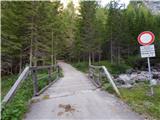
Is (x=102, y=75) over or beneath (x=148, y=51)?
beneath

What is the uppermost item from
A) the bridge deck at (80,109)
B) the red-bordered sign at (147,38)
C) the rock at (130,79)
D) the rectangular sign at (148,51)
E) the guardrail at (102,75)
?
the red-bordered sign at (147,38)

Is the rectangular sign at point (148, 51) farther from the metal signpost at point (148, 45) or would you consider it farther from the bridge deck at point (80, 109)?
the bridge deck at point (80, 109)

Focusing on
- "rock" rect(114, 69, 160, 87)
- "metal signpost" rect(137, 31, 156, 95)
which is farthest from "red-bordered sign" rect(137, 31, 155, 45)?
"rock" rect(114, 69, 160, 87)

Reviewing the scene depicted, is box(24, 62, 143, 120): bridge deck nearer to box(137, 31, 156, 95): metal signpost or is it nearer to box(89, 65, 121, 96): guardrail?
box(89, 65, 121, 96): guardrail

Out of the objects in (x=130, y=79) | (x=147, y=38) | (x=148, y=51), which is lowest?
(x=130, y=79)

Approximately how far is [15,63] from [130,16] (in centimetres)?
2521

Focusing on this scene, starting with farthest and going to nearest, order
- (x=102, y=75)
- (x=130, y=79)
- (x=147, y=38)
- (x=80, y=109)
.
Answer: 1. (x=130, y=79)
2. (x=102, y=75)
3. (x=147, y=38)
4. (x=80, y=109)

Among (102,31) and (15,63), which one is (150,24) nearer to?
(102,31)

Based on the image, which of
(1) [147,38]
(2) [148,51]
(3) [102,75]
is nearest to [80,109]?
(2) [148,51]

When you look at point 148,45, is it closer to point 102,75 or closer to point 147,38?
point 147,38

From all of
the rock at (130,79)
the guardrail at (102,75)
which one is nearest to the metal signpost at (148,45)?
the guardrail at (102,75)

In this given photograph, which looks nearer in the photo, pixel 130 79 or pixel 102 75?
pixel 102 75

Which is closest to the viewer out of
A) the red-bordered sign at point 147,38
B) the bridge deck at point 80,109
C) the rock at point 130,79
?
the bridge deck at point 80,109

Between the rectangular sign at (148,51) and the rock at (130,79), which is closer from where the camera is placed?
the rectangular sign at (148,51)
